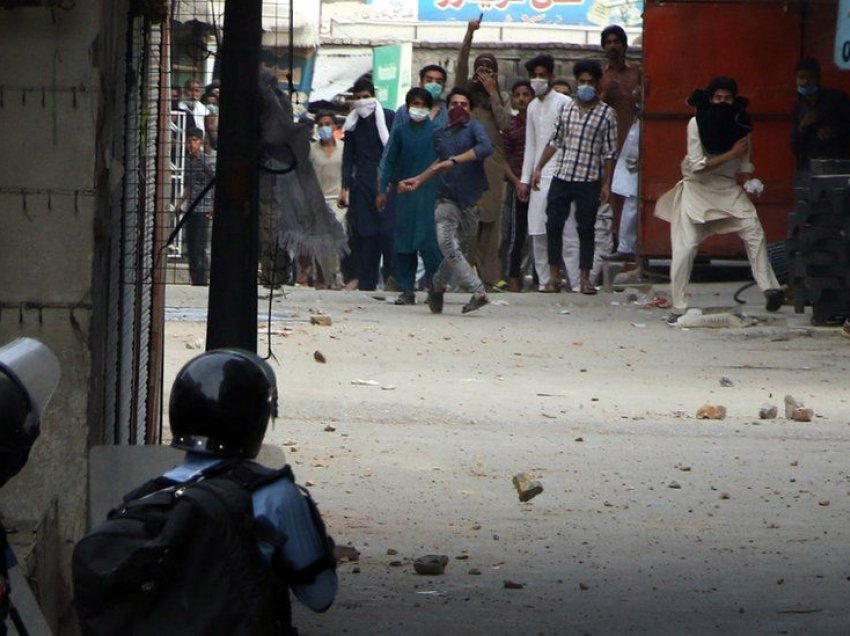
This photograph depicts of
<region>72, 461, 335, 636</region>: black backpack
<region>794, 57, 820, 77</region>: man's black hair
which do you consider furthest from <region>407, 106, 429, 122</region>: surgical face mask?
<region>72, 461, 335, 636</region>: black backpack

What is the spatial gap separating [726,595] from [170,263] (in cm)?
399

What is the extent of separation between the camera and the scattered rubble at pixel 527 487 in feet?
25.9

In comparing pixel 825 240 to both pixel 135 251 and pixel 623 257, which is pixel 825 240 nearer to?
pixel 623 257

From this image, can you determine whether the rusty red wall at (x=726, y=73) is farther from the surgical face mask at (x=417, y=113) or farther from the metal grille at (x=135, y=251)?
the metal grille at (x=135, y=251)

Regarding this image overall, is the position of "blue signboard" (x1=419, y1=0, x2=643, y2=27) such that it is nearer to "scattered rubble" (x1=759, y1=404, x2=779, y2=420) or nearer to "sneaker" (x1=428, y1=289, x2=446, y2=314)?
"sneaker" (x1=428, y1=289, x2=446, y2=314)

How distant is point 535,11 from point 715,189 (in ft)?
48.2

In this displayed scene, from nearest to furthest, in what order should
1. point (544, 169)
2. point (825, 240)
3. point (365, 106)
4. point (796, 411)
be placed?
1. point (796, 411)
2. point (825, 240)
3. point (544, 169)
4. point (365, 106)

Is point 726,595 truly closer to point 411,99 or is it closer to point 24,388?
point 24,388

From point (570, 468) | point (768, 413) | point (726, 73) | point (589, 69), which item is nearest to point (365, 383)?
point (768, 413)

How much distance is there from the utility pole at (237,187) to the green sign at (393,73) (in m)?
18.5

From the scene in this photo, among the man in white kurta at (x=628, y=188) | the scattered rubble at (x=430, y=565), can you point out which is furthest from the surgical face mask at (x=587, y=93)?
the scattered rubble at (x=430, y=565)

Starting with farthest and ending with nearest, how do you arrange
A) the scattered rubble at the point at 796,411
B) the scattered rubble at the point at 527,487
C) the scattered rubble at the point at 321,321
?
the scattered rubble at the point at 321,321 < the scattered rubble at the point at 796,411 < the scattered rubble at the point at 527,487

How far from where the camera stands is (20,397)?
10.0 ft

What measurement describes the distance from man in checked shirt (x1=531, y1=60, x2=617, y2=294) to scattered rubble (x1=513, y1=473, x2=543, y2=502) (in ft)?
29.0
